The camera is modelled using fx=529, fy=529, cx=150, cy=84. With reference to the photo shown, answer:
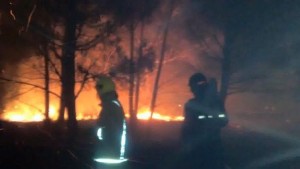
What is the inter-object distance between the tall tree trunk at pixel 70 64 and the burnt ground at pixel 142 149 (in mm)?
714

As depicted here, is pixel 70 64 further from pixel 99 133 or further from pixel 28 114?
pixel 99 133

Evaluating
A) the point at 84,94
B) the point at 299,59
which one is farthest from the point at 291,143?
the point at 84,94

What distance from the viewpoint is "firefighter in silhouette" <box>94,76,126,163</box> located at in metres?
5.70

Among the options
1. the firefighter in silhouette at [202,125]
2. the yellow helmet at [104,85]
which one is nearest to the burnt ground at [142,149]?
the firefighter in silhouette at [202,125]

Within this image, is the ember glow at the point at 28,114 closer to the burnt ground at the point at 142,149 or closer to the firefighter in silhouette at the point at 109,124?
the burnt ground at the point at 142,149

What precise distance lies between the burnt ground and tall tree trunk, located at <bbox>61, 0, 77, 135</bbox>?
28.1 inches

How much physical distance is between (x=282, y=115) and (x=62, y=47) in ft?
40.1

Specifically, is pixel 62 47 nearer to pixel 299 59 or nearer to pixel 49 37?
pixel 49 37

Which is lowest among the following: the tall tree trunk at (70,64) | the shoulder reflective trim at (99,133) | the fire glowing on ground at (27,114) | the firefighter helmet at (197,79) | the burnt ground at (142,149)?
the burnt ground at (142,149)

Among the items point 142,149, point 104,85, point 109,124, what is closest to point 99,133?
point 109,124

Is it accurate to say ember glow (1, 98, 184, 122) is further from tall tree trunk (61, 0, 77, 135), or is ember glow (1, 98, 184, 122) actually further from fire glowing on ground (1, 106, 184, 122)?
tall tree trunk (61, 0, 77, 135)

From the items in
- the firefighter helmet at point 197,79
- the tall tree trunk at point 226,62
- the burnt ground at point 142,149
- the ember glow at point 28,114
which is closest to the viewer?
the firefighter helmet at point 197,79

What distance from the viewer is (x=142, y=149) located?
45.2 ft

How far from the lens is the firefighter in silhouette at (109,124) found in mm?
5703
